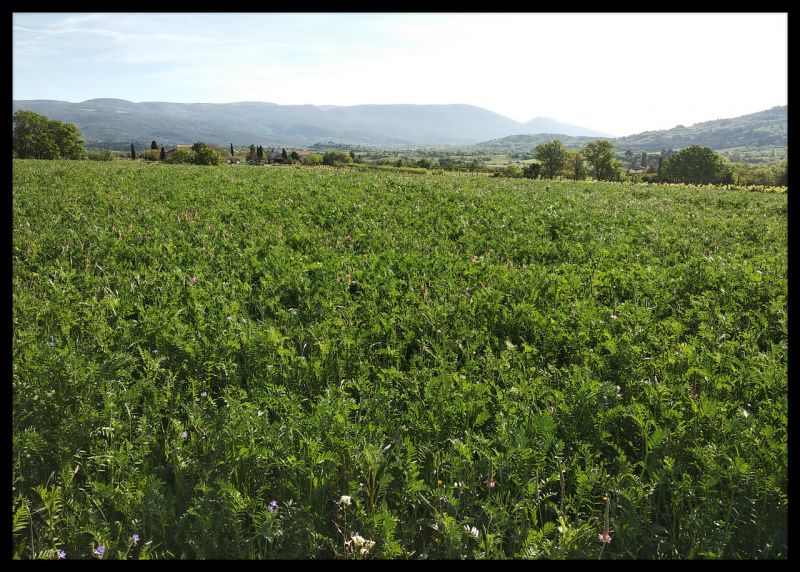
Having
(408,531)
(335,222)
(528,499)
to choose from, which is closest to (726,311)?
(528,499)

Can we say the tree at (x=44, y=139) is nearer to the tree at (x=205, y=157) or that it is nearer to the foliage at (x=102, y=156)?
the foliage at (x=102, y=156)

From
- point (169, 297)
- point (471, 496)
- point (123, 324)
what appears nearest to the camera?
point (471, 496)

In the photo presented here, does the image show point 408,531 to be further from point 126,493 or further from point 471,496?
point 126,493

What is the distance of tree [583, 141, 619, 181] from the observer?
112 metres

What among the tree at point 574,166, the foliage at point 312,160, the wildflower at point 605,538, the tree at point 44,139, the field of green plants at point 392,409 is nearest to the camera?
the wildflower at point 605,538

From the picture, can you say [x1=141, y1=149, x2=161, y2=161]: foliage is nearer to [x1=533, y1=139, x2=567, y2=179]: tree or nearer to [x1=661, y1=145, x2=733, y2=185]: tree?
[x1=533, y1=139, x2=567, y2=179]: tree

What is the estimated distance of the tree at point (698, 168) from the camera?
346ft

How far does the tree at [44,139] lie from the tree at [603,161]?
373 feet

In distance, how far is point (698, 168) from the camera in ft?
350

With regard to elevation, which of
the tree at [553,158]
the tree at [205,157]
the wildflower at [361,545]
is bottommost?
the wildflower at [361,545]

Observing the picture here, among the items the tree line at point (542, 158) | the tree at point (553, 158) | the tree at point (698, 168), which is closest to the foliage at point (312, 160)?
the tree line at point (542, 158)

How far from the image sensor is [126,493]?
9.34 feet
